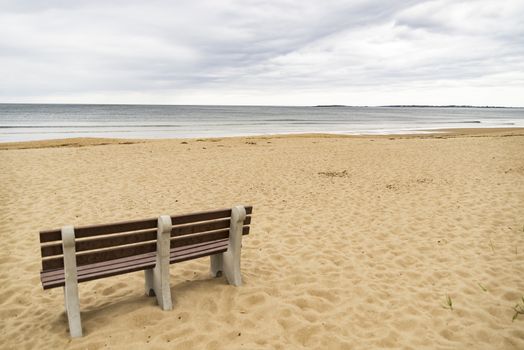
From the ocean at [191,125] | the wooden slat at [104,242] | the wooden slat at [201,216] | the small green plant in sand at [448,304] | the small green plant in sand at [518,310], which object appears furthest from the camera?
the ocean at [191,125]

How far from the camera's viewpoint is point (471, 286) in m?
4.61

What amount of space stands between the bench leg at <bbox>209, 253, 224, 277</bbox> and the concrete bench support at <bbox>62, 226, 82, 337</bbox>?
171cm

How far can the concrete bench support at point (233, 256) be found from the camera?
Result: 164 inches

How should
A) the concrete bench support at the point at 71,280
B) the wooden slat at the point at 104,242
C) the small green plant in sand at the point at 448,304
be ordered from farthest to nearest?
the small green plant in sand at the point at 448,304 < the wooden slat at the point at 104,242 < the concrete bench support at the point at 71,280

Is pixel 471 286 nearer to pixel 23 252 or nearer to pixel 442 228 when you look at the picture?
pixel 442 228

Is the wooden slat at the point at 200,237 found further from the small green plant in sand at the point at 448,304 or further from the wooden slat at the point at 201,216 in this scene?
the small green plant in sand at the point at 448,304

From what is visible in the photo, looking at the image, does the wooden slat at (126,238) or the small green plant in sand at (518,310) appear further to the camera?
the small green plant in sand at (518,310)

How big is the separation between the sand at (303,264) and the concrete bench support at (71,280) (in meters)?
0.13

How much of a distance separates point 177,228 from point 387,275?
9.66ft

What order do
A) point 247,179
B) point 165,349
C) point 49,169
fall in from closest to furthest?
point 165,349 < point 247,179 < point 49,169

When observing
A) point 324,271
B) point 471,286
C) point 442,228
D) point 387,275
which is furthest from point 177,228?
point 442,228

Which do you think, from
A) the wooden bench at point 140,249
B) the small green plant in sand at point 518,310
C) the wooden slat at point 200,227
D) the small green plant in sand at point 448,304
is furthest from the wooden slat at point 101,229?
the small green plant in sand at point 518,310

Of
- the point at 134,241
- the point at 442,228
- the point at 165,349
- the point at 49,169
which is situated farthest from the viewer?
the point at 49,169

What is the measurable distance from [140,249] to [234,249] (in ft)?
3.66
